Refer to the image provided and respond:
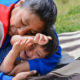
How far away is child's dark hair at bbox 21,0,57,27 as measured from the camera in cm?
172

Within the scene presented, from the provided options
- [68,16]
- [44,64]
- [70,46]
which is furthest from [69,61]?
[68,16]

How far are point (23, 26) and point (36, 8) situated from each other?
0.49 feet

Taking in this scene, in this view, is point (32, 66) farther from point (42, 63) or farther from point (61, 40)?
point (61, 40)

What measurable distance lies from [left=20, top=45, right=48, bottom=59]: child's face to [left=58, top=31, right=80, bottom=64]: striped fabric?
1.00 ft

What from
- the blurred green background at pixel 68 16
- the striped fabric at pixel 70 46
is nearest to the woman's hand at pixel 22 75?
the striped fabric at pixel 70 46

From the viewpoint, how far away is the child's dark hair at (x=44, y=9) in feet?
5.65

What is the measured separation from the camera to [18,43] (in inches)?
66.0

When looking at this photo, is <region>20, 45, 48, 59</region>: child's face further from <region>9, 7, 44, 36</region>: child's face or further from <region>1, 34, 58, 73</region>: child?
<region>9, 7, 44, 36</region>: child's face

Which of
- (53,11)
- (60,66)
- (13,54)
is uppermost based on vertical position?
(53,11)

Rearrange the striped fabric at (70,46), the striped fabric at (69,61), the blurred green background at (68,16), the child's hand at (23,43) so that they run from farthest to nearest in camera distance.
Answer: the blurred green background at (68,16) → the striped fabric at (70,46) → the striped fabric at (69,61) → the child's hand at (23,43)

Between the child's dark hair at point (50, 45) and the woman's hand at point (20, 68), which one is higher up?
the child's dark hair at point (50, 45)

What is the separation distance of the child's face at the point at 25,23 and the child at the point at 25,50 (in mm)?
53

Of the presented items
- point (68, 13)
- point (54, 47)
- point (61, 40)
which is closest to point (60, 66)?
point (54, 47)

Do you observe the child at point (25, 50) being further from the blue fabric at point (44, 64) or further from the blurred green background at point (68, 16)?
the blurred green background at point (68, 16)
